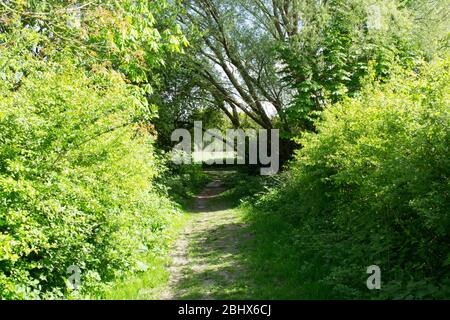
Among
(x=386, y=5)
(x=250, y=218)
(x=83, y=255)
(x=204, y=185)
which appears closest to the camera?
(x=83, y=255)

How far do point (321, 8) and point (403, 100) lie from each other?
374 inches

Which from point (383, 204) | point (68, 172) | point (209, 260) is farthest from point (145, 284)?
point (383, 204)

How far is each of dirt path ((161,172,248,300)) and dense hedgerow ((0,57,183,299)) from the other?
0.89 meters

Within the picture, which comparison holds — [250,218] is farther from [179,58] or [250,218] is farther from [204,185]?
[204,185]

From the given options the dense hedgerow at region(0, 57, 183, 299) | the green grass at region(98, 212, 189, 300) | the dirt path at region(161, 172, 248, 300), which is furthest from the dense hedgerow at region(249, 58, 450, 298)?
the dense hedgerow at region(0, 57, 183, 299)

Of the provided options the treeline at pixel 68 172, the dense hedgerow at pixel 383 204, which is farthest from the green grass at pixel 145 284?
the dense hedgerow at pixel 383 204

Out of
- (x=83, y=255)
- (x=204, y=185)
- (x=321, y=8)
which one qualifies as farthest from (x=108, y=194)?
(x=204, y=185)

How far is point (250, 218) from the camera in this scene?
1226 cm

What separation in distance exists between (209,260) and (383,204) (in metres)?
3.65

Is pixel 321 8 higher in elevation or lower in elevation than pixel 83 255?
higher

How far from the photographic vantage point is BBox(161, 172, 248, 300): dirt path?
20.7ft

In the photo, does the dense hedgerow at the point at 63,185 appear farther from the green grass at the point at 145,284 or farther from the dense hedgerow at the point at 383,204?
the dense hedgerow at the point at 383,204
